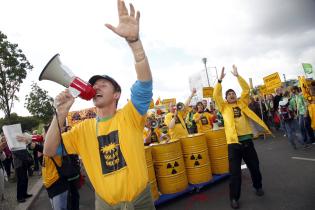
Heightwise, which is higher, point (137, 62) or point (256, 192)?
point (137, 62)

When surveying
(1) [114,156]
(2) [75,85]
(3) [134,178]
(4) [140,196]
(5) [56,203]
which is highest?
(2) [75,85]

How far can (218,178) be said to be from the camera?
22.6ft

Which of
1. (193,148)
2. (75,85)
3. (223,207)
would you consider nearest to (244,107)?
(193,148)

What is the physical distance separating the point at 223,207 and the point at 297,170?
2.51 metres

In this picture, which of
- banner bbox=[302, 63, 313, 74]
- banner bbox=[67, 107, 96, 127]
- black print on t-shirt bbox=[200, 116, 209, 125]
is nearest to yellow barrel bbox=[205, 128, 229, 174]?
black print on t-shirt bbox=[200, 116, 209, 125]

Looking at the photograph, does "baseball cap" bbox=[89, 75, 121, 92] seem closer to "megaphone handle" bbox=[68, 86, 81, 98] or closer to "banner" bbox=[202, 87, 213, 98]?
"megaphone handle" bbox=[68, 86, 81, 98]

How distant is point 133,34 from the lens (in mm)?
2172

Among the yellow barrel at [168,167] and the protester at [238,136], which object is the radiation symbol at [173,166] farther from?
the protester at [238,136]

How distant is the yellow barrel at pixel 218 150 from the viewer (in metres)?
6.79

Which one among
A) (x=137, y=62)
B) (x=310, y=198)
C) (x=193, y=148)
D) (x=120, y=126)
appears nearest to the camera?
(x=137, y=62)

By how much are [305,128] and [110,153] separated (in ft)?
31.3

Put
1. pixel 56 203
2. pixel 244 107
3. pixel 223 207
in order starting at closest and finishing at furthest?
pixel 56 203
pixel 223 207
pixel 244 107

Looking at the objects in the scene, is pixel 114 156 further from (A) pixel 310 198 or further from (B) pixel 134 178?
(A) pixel 310 198

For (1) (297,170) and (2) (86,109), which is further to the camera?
(2) (86,109)
